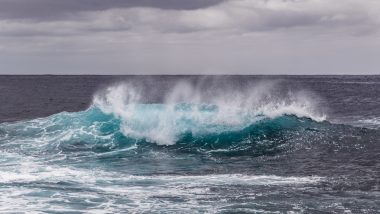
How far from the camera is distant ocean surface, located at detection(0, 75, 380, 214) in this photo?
21688mm

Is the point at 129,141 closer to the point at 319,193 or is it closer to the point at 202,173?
the point at 202,173

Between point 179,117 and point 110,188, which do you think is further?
point 179,117

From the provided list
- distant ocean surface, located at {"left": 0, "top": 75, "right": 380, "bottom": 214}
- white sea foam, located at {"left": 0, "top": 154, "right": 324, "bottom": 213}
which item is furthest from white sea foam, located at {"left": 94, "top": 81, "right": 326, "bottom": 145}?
white sea foam, located at {"left": 0, "top": 154, "right": 324, "bottom": 213}

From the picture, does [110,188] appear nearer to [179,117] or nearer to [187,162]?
[187,162]

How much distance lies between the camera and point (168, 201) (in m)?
21.9

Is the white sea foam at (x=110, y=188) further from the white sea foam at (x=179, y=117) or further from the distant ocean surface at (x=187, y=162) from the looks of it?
the white sea foam at (x=179, y=117)

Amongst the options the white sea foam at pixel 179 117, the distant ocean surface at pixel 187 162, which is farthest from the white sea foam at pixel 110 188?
the white sea foam at pixel 179 117

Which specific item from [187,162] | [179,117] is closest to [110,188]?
[187,162]

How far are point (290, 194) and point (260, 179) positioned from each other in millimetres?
3228

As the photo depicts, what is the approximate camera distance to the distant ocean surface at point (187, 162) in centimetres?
2169

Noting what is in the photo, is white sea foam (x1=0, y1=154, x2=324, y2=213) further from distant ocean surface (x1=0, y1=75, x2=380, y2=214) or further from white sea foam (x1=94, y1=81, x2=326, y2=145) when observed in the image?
white sea foam (x1=94, y1=81, x2=326, y2=145)

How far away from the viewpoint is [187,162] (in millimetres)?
31484

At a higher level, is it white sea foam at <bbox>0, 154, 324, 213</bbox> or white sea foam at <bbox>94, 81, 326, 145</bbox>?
white sea foam at <bbox>94, 81, 326, 145</bbox>

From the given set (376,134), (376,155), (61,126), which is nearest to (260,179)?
(376,155)
